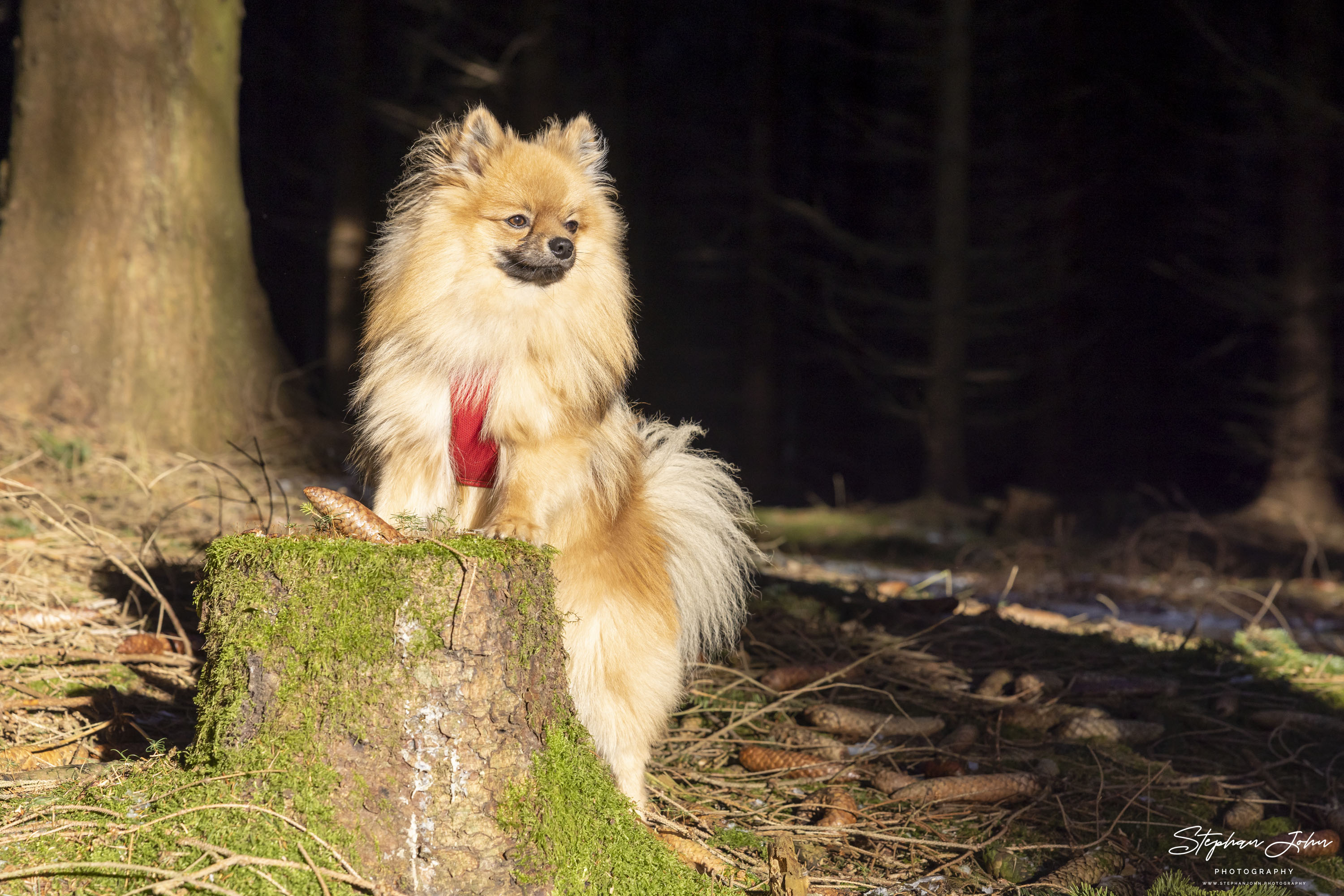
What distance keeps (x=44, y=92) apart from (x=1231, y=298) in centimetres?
1077

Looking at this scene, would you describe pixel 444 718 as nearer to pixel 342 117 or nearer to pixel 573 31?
pixel 342 117

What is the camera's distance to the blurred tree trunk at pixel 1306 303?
9680 millimetres

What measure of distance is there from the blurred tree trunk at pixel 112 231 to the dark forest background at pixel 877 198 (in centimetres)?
287

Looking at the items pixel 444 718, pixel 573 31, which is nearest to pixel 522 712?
pixel 444 718

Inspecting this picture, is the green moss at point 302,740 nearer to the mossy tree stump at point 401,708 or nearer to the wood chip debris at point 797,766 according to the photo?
the mossy tree stump at point 401,708

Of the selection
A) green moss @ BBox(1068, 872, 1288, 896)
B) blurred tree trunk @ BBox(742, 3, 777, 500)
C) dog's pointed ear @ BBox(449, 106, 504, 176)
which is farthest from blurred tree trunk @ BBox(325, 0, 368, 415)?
green moss @ BBox(1068, 872, 1288, 896)

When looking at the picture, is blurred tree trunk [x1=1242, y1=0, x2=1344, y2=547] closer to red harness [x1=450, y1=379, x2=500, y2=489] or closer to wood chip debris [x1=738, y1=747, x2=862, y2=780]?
wood chip debris [x1=738, y1=747, x2=862, y2=780]

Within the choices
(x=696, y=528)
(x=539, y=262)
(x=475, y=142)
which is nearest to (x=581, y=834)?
(x=696, y=528)

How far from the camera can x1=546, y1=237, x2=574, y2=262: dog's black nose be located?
3.07 metres

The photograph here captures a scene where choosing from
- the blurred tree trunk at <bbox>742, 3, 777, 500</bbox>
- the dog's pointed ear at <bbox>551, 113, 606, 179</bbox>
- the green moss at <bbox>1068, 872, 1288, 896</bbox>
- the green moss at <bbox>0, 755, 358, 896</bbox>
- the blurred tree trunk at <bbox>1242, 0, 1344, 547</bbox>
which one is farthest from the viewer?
the blurred tree trunk at <bbox>742, 3, 777, 500</bbox>

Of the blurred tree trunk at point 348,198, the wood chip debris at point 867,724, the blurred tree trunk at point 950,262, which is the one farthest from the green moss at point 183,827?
the blurred tree trunk at point 950,262

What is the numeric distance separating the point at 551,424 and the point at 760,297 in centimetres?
1124

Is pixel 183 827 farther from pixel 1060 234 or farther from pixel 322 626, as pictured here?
pixel 1060 234

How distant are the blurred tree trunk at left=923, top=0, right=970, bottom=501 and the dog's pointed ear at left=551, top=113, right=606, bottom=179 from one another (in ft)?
23.0
